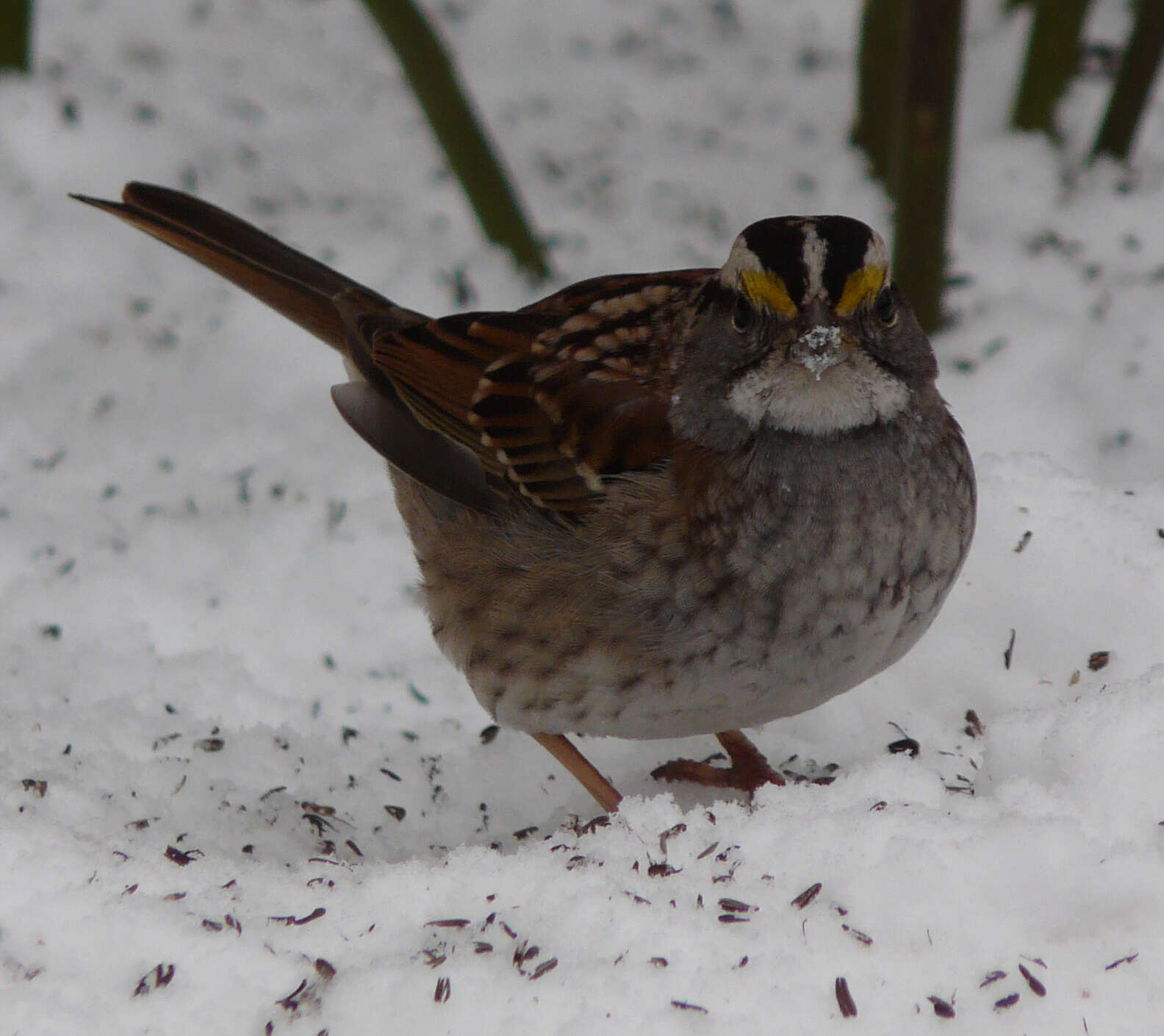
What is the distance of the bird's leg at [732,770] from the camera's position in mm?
3055

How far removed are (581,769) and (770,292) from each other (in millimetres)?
1043

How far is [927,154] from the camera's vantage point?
421 centimetres

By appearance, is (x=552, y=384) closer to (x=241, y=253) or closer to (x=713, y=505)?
(x=713, y=505)

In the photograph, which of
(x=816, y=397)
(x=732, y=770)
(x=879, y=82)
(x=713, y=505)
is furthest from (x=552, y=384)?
(x=879, y=82)

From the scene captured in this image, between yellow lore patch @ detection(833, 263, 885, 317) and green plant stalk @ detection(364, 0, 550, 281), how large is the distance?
2301mm

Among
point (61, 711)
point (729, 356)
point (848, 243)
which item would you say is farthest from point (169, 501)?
point (848, 243)

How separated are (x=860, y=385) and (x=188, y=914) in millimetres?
1322

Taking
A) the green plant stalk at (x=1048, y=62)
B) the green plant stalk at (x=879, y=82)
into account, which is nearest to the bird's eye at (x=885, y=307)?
the green plant stalk at (x=879, y=82)

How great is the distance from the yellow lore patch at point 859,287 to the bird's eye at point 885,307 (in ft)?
0.13

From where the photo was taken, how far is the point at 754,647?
262 cm

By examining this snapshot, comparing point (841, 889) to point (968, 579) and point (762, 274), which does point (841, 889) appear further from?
point (968, 579)

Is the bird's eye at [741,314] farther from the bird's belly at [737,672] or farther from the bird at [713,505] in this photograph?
the bird's belly at [737,672]

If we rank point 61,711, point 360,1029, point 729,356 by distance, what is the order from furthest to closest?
point 61,711 → point 729,356 → point 360,1029

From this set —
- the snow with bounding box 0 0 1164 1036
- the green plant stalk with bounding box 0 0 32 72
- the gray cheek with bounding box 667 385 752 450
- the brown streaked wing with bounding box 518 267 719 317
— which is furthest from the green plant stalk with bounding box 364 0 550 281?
the gray cheek with bounding box 667 385 752 450
